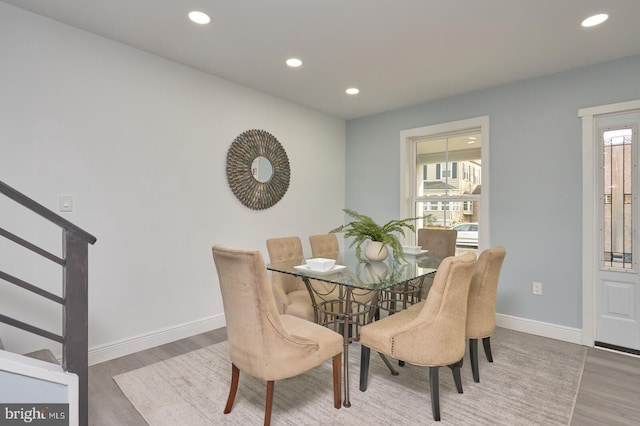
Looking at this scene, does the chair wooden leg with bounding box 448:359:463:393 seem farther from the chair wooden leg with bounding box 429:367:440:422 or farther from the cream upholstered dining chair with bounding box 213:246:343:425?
the cream upholstered dining chair with bounding box 213:246:343:425

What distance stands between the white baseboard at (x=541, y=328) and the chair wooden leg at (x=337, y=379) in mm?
2328

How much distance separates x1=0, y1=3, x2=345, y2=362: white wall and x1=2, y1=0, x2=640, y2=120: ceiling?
0.77ft

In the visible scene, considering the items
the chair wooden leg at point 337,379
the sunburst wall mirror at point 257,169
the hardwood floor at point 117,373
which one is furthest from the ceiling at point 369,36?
the hardwood floor at point 117,373

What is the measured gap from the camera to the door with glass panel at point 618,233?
291cm

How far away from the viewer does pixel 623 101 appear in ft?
9.58

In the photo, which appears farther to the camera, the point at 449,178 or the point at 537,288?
the point at 449,178

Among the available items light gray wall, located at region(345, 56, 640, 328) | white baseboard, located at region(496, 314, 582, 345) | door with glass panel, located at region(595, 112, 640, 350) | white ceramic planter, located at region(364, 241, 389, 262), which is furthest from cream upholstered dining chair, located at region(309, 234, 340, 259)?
door with glass panel, located at region(595, 112, 640, 350)

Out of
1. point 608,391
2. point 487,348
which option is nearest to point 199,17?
point 487,348

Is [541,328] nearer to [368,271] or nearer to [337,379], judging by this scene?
[368,271]

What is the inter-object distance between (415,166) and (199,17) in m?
3.05

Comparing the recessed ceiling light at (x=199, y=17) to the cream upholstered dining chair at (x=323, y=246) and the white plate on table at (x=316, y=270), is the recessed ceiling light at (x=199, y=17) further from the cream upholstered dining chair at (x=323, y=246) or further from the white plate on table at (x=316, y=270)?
the cream upholstered dining chair at (x=323, y=246)

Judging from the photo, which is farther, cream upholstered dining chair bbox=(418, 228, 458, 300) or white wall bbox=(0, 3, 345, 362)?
cream upholstered dining chair bbox=(418, 228, 458, 300)

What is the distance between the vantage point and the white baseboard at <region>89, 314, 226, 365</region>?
8.61ft

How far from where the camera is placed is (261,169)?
3.78m
